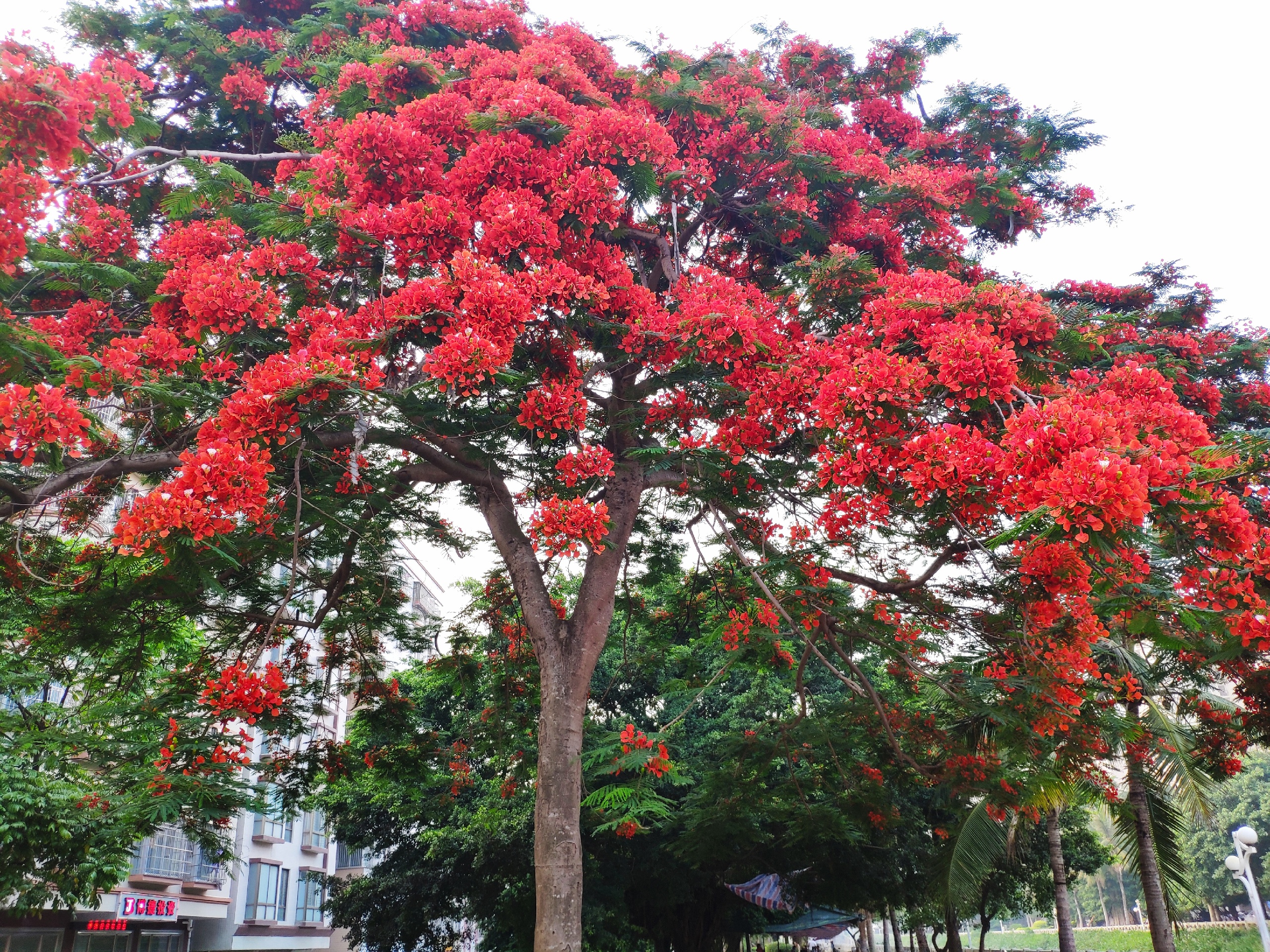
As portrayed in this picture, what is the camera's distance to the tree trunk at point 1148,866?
9.59 metres

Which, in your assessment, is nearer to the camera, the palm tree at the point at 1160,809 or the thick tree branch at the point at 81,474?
the thick tree branch at the point at 81,474

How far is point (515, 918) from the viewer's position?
1270 cm

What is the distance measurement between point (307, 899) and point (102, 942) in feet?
31.1

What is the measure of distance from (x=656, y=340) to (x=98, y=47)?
7194mm

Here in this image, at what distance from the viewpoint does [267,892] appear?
20.9 meters

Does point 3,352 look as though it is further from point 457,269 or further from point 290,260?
point 457,269

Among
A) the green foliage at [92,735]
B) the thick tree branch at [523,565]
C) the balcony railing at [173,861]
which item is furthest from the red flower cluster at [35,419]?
the balcony railing at [173,861]

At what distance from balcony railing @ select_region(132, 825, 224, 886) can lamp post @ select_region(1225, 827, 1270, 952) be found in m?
16.2

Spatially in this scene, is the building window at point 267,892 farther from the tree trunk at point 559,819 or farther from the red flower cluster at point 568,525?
the red flower cluster at point 568,525

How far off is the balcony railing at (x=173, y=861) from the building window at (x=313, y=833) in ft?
18.2

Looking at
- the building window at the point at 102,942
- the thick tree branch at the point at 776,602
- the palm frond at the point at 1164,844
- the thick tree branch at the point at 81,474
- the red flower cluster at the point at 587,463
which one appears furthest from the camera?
the building window at the point at 102,942

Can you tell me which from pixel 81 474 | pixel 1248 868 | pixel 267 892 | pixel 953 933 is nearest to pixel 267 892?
pixel 267 892

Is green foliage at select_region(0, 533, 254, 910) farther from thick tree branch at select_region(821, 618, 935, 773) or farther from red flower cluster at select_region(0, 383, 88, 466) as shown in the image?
thick tree branch at select_region(821, 618, 935, 773)

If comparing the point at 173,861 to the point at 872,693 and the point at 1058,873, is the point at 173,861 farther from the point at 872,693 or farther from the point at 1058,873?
the point at 1058,873
